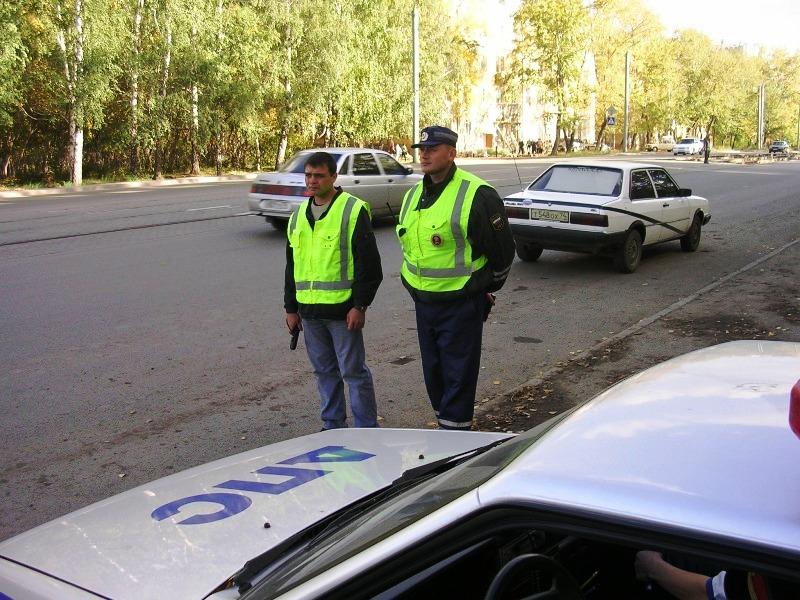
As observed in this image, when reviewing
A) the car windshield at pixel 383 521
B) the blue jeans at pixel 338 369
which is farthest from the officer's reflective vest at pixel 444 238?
the car windshield at pixel 383 521

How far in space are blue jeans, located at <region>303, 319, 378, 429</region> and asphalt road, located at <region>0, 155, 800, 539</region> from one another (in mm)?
529

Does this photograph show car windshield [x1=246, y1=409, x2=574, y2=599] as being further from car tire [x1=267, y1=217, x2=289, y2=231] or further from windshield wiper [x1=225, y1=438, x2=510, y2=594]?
car tire [x1=267, y1=217, x2=289, y2=231]

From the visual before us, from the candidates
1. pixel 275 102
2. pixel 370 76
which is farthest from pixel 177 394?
pixel 370 76

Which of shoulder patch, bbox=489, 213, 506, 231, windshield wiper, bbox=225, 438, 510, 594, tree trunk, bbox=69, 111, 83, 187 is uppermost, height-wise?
Result: tree trunk, bbox=69, 111, 83, 187

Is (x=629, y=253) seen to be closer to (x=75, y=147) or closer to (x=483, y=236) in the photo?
(x=483, y=236)

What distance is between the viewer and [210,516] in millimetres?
2516

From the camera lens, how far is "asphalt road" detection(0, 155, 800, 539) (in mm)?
5188

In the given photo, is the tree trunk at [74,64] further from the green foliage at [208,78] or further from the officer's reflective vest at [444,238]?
the officer's reflective vest at [444,238]

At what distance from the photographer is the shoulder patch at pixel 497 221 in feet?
15.0

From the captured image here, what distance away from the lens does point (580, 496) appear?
152cm

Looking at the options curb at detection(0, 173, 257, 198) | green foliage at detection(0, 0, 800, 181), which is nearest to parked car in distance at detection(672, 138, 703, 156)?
green foliage at detection(0, 0, 800, 181)

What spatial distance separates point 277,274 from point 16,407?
5.31 metres

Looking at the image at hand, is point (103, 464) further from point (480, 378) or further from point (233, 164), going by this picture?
point (233, 164)

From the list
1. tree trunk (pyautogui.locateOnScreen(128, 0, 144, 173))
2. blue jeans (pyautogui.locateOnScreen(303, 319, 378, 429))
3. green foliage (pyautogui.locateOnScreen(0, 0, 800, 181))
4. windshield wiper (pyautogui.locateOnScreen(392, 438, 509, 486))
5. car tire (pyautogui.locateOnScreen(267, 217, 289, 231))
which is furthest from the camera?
tree trunk (pyautogui.locateOnScreen(128, 0, 144, 173))
